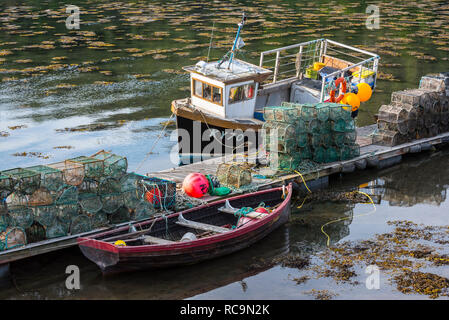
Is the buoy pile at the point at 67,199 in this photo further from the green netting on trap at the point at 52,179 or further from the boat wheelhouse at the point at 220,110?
the boat wheelhouse at the point at 220,110

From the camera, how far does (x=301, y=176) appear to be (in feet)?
62.6

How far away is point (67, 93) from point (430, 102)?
15676 millimetres

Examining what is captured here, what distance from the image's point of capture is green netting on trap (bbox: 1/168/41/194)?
14.2 meters

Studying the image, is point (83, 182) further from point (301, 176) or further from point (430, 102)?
point (430, 102)

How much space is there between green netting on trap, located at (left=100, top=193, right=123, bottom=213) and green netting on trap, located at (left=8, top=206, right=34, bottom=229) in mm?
1698

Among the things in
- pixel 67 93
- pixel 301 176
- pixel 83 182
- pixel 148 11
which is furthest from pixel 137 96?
pixel 148 11

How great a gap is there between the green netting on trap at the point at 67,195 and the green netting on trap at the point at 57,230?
50 centimetres

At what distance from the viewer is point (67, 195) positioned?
14.7 metres

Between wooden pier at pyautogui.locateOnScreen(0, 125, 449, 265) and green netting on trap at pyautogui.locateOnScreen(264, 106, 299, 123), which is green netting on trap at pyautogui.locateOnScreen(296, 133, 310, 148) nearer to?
green netting on trap at pyautogui.locateOnScreen(264, 106, 299, 123)

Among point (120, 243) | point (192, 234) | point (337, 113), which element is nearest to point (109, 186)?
point (120, 243)

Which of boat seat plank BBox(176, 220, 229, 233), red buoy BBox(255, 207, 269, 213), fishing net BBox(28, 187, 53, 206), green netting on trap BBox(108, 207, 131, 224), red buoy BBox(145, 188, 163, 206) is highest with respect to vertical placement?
fishing net BBox(28, 187, 53, 206)

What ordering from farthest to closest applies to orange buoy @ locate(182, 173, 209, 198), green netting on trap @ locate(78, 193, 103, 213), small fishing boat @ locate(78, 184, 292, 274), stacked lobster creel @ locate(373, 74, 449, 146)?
1. stacked lobster creel @ locate(373, 74, 449, 146)
2. orange buoy @ locate(182, 173, 209, 198)
3. green netting on trap @ locate(78, 193, 103, 213)
4. small fishing boat @ locate(78, 184, 292, 274)

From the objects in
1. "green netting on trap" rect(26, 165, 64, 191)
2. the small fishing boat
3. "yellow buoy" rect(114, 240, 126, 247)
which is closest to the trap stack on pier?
the small fishing boat

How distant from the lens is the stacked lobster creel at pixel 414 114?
2136cm
